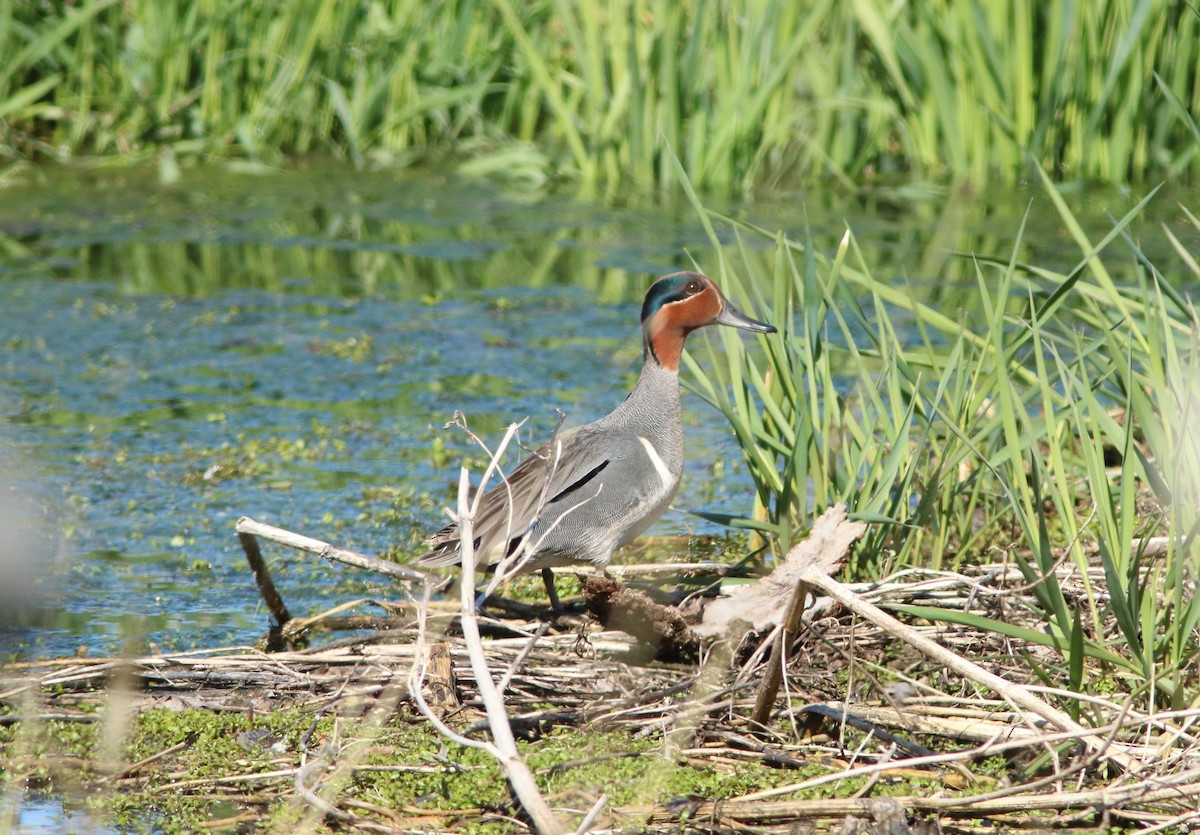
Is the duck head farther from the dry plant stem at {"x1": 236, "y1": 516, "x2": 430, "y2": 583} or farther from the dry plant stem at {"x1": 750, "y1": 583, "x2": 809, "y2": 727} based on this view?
the dry plant stem at {"x1": 750, "y1": 583, "x2": 809, "y2": 727}

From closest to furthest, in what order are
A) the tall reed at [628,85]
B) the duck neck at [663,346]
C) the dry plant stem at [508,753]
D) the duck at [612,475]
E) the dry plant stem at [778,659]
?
the dry plant stem at [508,753] < the dry plant stem at [778,659] < the duck at [612,475] < the duck neck at [663,346] < the tall reed at [628,85]

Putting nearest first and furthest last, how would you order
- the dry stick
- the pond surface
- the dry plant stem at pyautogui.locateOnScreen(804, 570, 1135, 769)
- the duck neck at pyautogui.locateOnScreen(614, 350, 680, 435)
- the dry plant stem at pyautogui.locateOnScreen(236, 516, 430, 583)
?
1. the dry plant stem at pyautogui.locateOnScreen(804, 570, 1135, 769)
2. the dry plant stem at pyautogui.locateOnScreen(236, 516, 430, 583)
3. the dry stick
4. the duck neck at pyautogui.locateOnScreen(614, 350, 680, 435)
5. the pond surface

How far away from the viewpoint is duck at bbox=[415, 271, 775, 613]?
3859 millimetres

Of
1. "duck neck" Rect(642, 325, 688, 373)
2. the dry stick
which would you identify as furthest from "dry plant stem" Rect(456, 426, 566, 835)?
"duck neck" Rect(642, 325, 688, 373)

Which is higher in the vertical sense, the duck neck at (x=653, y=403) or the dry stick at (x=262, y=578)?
the duck neck at (x=653, y=403)

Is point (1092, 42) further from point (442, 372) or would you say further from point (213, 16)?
point (213, 16)

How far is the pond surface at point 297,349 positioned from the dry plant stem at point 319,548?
0.63 meters

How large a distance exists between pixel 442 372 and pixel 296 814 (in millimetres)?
3546

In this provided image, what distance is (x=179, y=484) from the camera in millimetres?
5254

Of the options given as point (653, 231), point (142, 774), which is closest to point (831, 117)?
point (653, 231)

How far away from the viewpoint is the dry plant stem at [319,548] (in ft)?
11.6

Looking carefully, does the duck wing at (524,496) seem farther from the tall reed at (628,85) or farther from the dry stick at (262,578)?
the tall reed at (628,85)

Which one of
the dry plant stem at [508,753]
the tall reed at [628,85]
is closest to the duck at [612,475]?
the dry plant stem at [508,753]

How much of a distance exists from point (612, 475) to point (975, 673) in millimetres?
1371
